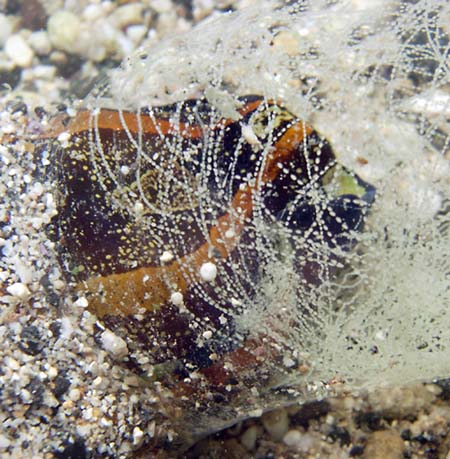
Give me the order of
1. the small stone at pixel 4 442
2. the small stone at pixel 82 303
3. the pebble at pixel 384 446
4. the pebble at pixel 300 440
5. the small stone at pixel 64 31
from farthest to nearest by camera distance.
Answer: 1. the small stone at pixel 64 31
2. the pebble at pixel 300 440
3. the pebble at pixel 384 446
4. the small stone at pixel 82 303
5. the small stone at pixel 4 442

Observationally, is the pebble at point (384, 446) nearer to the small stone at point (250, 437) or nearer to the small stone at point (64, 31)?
the small stone at point (250, 437)

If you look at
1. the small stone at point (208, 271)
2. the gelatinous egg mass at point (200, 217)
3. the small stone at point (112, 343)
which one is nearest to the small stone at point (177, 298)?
the gelatinous egg mass at point (200, 217)

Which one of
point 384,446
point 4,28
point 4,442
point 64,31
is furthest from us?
point 4,28

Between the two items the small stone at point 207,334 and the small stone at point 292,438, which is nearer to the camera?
the small stone at point 207,334

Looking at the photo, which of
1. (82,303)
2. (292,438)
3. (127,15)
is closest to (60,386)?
(82,303)

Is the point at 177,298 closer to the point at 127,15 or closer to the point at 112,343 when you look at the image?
the point at 112,343

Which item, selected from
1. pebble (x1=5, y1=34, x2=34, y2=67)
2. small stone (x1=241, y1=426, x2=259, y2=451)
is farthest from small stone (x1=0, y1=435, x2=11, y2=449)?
pebble (x1=5, y1=34, x2=34, y2=67)
